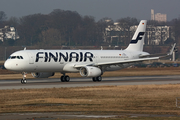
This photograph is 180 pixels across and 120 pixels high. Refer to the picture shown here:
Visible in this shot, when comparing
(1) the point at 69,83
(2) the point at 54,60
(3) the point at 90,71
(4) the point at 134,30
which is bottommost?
(1) the point at 69,83

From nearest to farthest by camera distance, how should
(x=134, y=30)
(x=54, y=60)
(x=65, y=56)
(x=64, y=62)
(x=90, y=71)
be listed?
(x=90, y=71) → (x=54, y=60) → (x=64, y=62) → (x=65, y=56) → (x=134, y=30)

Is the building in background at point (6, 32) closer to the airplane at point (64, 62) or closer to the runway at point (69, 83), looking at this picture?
the airplane at point (64, 62)

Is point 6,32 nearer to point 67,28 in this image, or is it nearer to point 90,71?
point 67,28

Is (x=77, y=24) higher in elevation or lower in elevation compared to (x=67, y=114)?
higher

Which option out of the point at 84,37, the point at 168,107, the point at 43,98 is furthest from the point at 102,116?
the point at 84,37

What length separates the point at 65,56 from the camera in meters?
49.4

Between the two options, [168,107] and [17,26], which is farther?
[17,26]

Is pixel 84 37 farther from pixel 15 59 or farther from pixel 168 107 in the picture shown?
pixel 168 107

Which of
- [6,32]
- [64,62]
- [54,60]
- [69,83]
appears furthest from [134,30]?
[69,83]

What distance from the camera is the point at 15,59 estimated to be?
46.2 m

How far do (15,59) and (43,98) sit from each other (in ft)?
61.9

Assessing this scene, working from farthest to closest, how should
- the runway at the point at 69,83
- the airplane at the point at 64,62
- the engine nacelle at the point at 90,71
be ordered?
the engine nacelle at the point at 90,71, the airplane at the point at 64,62, the runway at the point at 69,83

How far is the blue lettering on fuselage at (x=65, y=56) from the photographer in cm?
4753

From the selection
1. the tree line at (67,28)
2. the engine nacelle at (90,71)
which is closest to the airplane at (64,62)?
the engine nacelle at (90,71)
